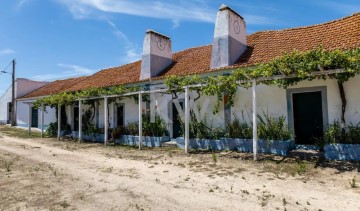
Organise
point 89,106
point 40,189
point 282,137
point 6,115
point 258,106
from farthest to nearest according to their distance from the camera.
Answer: point 6,115 < point 89,106 < point 258,106 < point 282,137 < point 40,189

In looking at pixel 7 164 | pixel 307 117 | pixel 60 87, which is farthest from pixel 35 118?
pixel 307 117

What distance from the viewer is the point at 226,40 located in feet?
42.1

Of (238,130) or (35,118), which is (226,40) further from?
(35,118)

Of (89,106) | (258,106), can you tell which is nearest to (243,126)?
(258,106)

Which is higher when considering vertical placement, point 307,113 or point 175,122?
point 307,113

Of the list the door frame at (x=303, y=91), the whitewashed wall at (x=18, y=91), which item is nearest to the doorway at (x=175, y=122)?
the door frame at (x=303, y=91)

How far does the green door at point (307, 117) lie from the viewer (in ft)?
32.5

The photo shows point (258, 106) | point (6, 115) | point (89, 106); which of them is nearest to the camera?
point (258, 106)

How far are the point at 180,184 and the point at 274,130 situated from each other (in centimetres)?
476

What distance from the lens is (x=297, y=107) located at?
10.3 m

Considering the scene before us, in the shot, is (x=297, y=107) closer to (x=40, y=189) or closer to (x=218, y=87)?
(x=218, y=87)

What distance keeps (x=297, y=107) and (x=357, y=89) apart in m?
2.00

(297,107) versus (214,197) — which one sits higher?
A: (297,107)

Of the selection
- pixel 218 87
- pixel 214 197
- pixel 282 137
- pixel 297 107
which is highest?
pixel 218 87
